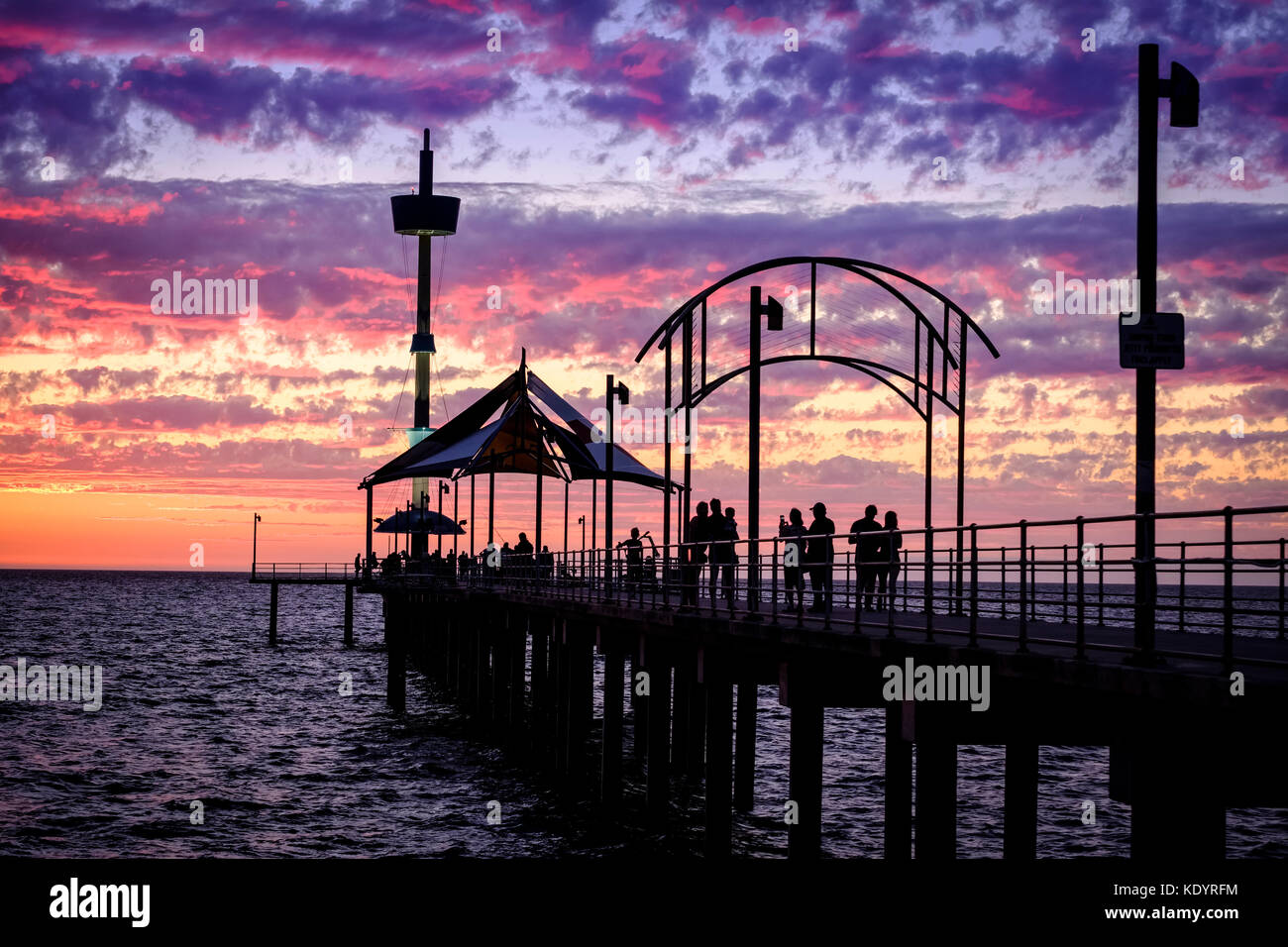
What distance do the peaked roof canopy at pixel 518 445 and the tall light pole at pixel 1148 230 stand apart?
26897 millimetres

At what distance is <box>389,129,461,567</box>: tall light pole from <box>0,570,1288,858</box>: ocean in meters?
58.7

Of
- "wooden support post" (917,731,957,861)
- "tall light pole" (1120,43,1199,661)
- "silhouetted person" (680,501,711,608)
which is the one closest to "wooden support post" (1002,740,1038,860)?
"wooden support post" (917,731,957,861)

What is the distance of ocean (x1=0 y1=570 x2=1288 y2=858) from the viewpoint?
24.2m

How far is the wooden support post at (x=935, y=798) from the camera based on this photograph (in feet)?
39.2

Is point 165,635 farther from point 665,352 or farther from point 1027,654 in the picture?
point 1027,654

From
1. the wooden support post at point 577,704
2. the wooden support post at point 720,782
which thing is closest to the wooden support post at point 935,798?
the wooden support post at point 720,782

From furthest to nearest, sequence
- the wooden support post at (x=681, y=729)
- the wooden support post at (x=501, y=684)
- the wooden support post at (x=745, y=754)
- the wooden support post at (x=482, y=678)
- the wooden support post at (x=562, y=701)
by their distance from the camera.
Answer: the wooden support post at (x=482, y=678), the wooden support post at (x=501, y=684), the wooden support post at (x=681, y=729), the wooden support post at (x=562, y=701), the wooden support post at (x=745, y=754)

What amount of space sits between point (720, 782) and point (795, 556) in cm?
417

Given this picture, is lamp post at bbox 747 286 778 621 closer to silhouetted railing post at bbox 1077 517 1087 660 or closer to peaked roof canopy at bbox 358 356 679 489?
silhouetted railing post at bbox 1077 517 1087 660

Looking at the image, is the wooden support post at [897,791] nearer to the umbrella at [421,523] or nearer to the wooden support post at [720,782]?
the wooden support post at [720,782]

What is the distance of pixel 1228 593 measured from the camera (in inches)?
337
